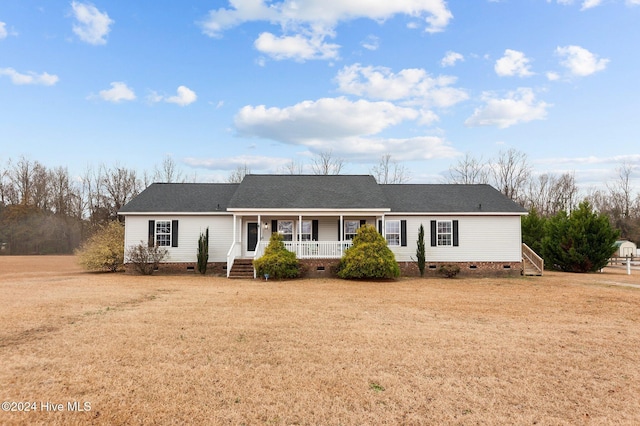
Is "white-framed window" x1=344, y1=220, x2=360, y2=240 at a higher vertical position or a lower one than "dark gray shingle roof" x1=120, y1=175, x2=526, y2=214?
lower

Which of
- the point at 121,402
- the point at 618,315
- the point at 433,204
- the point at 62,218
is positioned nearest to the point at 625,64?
the point at 433,204

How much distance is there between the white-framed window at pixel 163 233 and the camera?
69.9ft

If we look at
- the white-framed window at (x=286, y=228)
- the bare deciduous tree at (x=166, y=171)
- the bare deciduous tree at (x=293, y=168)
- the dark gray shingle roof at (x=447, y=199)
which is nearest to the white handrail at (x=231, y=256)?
the white-framed window at (x=286, y=228)

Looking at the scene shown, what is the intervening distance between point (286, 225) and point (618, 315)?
15.2 metres

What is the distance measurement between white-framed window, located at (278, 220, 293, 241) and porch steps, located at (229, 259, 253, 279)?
259cm

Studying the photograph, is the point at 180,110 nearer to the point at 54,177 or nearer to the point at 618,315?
the point at 618,315

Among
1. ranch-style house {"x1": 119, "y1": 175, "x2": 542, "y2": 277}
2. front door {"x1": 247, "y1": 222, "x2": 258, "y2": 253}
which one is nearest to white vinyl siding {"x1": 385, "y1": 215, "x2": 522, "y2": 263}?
ranch-style house {"x1": 119, "y1": 175, "x2": 542, "y2": 277}

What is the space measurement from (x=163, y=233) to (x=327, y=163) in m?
26.2

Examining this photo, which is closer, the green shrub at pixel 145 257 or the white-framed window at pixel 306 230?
the green shrub at pixel 145 257

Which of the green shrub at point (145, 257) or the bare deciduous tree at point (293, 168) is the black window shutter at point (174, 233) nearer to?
the green shrub at point (145, 257)

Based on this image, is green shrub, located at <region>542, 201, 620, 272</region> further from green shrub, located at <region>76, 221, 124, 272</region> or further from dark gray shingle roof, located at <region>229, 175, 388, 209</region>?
green shrub, located at <region>76, 221, 124, 272</region>

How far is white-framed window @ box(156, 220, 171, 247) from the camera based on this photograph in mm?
21312

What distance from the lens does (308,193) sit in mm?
21875

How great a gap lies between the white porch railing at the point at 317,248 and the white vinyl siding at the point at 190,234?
245cm
